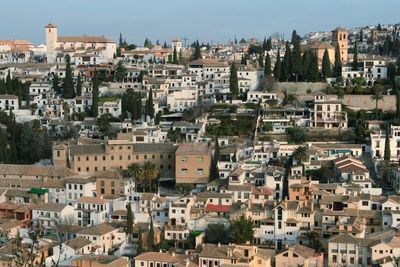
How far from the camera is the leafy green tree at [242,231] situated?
19578 mm

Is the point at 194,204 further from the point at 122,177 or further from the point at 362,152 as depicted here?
the point at 362,152

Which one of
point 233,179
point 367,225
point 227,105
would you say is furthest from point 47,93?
point 367,225

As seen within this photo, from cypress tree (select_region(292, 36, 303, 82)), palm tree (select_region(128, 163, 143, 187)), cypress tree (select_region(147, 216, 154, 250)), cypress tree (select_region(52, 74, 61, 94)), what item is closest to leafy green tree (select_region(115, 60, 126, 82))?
cypress tree (select_region(52, 74, 61, 94))

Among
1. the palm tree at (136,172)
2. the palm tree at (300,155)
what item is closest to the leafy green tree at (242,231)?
the palm tree at (300,155)

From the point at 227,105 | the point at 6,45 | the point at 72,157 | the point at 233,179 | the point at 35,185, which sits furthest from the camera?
the point at 6,45

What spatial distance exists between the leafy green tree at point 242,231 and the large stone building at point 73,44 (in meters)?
30.4

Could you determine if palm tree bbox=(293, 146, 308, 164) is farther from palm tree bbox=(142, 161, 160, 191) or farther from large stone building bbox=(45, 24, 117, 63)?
large stone building bbox=(45, 24, 117, 63)

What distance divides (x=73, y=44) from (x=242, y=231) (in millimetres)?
34403

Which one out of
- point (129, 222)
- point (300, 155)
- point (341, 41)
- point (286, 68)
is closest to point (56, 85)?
point (286, 68)

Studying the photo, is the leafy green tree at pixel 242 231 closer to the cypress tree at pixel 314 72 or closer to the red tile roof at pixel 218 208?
the red tile roof at pixel 218 208

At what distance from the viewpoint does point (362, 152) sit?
27.3 m

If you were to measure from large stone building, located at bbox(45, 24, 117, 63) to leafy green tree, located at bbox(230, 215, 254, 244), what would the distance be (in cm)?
3042

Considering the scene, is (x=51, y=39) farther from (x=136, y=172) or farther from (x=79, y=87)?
(x=136, y=172)

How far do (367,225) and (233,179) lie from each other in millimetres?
4989
